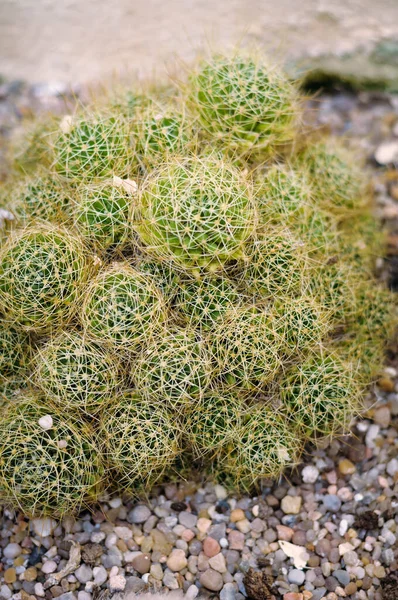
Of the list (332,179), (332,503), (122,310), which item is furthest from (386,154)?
(122,310)

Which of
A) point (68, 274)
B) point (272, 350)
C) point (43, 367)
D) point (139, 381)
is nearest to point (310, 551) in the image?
point (272, 350)

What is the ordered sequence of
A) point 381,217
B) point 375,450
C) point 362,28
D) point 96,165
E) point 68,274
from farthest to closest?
1. point 362,28
2. point 381,217
3. point 375,450
4. point 96,165
5. point 68,274

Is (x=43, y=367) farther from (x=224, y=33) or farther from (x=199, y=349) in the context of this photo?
(x=224, y=33)

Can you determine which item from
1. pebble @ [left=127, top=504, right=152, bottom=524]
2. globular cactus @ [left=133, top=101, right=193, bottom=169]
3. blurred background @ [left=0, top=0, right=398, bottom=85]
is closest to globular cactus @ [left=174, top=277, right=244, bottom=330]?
globular cactus @ [left=133, top=101, right=193, bottom=169]

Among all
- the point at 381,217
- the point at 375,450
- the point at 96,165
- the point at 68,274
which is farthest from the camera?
the point at 381,217

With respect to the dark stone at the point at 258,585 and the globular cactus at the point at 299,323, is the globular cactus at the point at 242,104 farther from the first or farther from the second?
the dark stone at the point at 258,585

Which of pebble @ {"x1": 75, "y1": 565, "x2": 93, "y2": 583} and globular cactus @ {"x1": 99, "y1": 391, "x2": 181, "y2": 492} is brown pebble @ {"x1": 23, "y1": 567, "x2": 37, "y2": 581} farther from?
globular cactus @ {"x1": 99, "y1": 391, "x2": 181, "y2": 492}
